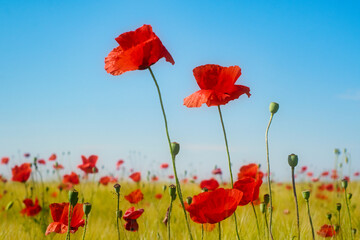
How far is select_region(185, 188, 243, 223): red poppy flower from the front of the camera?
3.52 ft

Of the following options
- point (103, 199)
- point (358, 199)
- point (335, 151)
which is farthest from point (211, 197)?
point (358, 199)

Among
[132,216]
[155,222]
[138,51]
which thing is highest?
[138,51]

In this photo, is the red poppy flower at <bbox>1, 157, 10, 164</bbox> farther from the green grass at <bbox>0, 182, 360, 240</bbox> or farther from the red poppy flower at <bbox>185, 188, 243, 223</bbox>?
the red poppy flower at <bbox>185, 188, 243, 223</bbox>

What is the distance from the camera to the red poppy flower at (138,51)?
3.56ft

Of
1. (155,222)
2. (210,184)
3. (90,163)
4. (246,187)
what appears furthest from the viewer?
(90,163)

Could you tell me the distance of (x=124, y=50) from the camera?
1133 millimetres

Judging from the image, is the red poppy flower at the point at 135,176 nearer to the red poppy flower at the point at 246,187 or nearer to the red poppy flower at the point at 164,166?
the red poppy flower at the point at 164,166

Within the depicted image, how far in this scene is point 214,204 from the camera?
109 cm

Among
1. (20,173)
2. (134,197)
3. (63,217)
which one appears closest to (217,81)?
(63,217)

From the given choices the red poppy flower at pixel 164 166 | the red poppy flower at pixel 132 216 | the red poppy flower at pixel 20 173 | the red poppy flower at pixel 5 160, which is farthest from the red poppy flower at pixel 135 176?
the red poppy flower at pixel 5 160

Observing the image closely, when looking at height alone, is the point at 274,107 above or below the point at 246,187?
above

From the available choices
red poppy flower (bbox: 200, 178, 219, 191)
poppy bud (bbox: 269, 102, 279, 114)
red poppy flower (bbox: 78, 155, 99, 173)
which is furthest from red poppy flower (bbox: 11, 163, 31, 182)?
poppy bud (bbox: 269, 102, 279, 114)

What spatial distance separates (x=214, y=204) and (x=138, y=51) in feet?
1.70

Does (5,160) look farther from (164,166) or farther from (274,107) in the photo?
(274,107)
